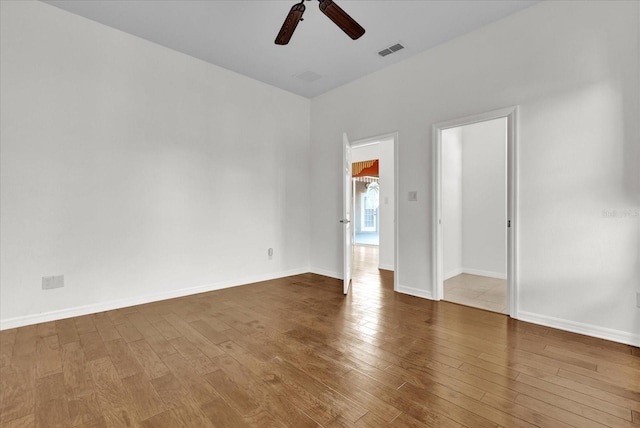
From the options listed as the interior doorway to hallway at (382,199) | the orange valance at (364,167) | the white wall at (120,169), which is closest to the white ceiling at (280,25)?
the white wall at (120,169)

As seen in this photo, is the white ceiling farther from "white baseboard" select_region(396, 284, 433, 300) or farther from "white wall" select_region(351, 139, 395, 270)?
"white baseboard" select_region(396, 284, 433, 300)

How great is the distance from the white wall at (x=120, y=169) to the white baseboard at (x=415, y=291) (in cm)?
202

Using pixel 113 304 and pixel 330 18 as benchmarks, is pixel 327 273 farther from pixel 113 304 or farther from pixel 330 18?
pixel 330 18

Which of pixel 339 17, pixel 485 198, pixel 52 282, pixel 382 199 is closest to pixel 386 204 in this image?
pixel 382 199

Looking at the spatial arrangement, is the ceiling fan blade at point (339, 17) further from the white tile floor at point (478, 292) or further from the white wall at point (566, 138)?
the white tile floor at point (478, 292)

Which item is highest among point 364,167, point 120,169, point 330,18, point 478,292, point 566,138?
point 330,18

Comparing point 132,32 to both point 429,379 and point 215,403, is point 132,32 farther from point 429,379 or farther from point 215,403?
point 429,379

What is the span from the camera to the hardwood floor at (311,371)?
5.32 feet

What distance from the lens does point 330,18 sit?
235 centimetres

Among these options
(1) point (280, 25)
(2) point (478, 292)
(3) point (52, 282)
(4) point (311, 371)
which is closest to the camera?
(4) point (311, 371)

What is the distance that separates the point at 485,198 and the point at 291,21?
4103 mm

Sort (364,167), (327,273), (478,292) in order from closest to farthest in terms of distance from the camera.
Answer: (478,292), (327,273), (364,167)

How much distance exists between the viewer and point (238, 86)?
4.46 metres

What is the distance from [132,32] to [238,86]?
4.58 ft
